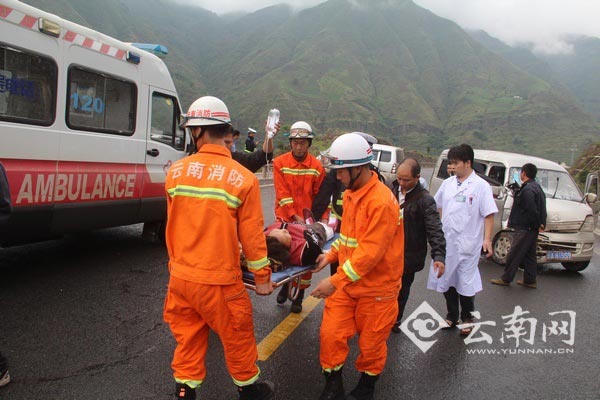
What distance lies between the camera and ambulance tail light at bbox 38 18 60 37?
14.6 ft

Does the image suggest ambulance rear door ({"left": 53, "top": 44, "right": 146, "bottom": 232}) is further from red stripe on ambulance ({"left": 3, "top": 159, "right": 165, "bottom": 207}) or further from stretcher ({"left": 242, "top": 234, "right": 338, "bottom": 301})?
stretcher ({"left": 242, "top": 234, "right": 338, "bottom": 301})

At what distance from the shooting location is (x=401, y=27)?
169000 millimetres

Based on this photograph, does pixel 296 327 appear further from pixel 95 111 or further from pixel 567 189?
pixel 567 189

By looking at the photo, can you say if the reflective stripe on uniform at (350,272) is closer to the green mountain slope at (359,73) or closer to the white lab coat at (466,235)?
the white lab coat at (466,235)

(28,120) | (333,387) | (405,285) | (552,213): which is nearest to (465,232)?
(405,285)

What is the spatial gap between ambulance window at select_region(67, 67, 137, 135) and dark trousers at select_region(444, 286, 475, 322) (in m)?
4.52

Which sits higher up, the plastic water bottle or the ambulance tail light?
the ambulance tail light

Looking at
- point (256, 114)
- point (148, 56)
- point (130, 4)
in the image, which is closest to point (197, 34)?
point (130, 4)

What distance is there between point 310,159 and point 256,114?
82.2m

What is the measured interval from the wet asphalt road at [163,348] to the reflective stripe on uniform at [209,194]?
1457 mm

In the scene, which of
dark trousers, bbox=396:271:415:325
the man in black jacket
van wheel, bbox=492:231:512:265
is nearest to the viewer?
the man in black jacket

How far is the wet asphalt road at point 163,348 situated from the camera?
10.2 ft

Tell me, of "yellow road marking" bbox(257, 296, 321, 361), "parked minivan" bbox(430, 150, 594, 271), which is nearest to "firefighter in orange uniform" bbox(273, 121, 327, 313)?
"yellow road marking" bbox(257, 296, 321, 361)

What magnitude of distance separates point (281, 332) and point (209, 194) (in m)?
2.07
